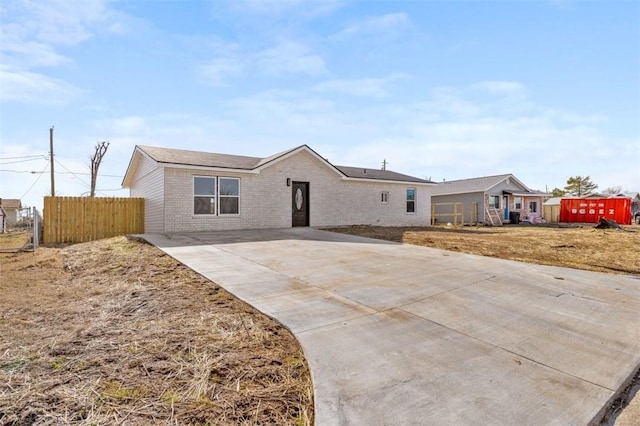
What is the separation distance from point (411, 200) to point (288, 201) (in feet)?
29.4

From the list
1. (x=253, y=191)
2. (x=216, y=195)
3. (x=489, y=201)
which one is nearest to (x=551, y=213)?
(x=489, y=201)

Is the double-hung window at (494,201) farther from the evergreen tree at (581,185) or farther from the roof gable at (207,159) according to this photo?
the evergreen tree at (581,185)

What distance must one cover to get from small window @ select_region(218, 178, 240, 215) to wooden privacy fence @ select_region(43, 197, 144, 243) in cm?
363

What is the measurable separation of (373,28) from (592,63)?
7.02m

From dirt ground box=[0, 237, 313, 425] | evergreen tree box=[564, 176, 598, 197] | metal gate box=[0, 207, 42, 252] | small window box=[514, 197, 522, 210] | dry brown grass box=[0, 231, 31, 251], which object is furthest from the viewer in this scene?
evergreen tree box=[564, 176, 598, 197]

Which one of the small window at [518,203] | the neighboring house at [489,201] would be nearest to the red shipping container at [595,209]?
the neighboring house at [489,201]

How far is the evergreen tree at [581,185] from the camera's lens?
54938mm

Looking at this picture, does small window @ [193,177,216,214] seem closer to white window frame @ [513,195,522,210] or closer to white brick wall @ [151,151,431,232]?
white brick wall @ [151,151,431,232]

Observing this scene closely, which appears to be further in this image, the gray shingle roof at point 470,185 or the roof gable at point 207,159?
the gray shingle roof at point 470,185

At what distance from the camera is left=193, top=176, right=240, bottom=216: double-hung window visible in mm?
12945

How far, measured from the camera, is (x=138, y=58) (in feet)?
32.0

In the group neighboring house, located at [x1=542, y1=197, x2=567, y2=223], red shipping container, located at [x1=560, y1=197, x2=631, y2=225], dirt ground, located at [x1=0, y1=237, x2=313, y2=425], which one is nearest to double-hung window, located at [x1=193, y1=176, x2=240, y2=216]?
dirt ground, located at [x1=0, y1=237, x2=313, y2=425]

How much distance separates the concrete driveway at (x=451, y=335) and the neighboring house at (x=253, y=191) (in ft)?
21.5

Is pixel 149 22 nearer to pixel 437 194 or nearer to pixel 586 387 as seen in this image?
pixel 586 387
